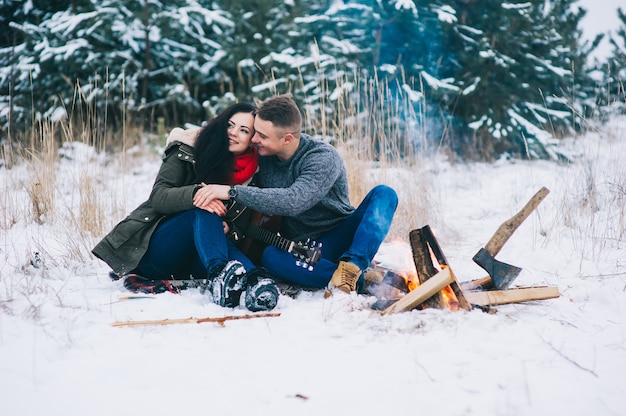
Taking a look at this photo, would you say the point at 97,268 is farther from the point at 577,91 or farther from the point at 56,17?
the point at 577,91

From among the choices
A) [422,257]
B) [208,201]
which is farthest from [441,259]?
[208,201]

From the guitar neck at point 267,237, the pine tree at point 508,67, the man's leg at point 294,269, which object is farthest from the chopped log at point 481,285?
the pine tree at point 508,67

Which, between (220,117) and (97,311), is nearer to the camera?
(97,311)

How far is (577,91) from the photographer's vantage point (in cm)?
878

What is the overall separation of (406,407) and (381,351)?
0.33 m

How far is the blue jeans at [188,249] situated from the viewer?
221 centimetres

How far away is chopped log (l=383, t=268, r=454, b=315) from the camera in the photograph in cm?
188

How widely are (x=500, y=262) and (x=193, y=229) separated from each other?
4.74ft

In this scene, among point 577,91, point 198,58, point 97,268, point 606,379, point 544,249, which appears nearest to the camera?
point 606,379

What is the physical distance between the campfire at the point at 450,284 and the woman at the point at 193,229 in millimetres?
571

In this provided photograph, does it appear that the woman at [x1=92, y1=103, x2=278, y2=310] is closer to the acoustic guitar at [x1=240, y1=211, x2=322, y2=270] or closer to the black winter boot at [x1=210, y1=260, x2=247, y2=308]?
the black winter boot at [x1=210, y1=260, x2=247, y2=308]

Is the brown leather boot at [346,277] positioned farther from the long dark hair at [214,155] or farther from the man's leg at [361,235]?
the long dark hair at [214,155]

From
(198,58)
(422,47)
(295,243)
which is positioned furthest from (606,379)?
(198,58)

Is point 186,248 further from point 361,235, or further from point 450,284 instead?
point 450,284
